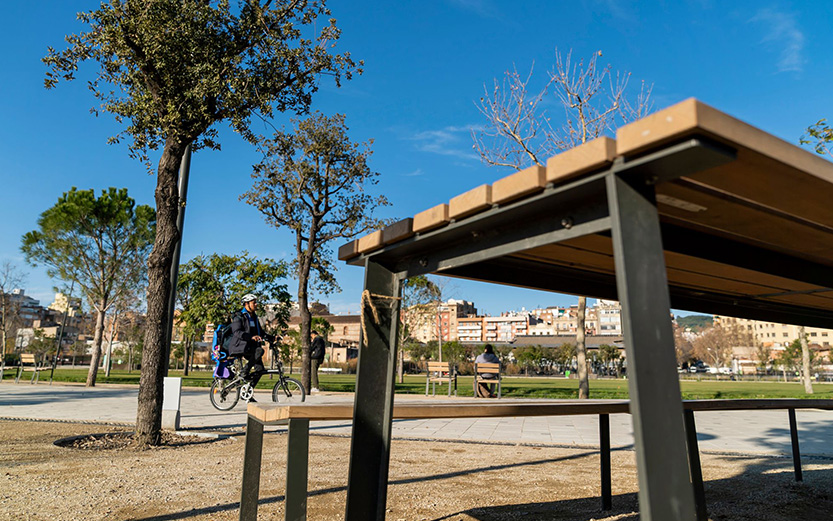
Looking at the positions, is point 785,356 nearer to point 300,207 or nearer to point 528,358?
point 528,358

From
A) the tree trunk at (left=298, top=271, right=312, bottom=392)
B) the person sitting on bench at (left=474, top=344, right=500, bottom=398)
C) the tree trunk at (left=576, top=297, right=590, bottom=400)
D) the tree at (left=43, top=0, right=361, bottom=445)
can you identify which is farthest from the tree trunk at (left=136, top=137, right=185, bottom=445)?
the tree trunk at (left=576, top=297, right=590, bottom=400)

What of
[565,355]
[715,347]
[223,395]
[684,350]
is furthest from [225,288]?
[684,350]

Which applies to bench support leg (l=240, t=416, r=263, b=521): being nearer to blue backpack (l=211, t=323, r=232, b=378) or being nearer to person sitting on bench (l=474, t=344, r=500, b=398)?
blue backpack (l=211, t=323, r=232, b=378)

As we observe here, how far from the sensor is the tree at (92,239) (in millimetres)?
19781

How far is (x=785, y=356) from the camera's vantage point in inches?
2270

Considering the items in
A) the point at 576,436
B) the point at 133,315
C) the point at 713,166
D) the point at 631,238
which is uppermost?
the point at 133,315

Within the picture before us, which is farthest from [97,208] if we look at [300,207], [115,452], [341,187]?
[115,452]

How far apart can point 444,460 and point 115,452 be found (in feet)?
11.5

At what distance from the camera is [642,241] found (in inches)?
49.2

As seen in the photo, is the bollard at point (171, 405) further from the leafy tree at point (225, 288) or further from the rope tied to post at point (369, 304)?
the leafy tree at point (225, 288)

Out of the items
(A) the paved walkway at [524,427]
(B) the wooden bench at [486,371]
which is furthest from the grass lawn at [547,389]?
(B) the wooden bench at [486,371]

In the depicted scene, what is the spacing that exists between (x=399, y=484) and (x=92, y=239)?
20.2 meters

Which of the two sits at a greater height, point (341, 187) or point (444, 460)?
point (341, 187)

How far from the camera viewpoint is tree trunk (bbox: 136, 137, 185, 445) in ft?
20.6
